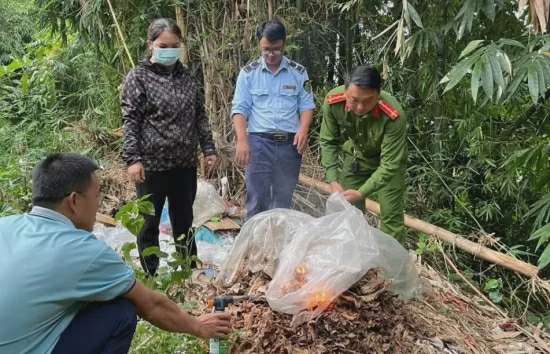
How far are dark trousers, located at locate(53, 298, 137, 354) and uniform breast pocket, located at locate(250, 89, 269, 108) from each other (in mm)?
2073

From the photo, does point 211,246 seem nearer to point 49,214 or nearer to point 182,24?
point 182,24

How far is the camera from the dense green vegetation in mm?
3803

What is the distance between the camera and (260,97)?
3.93 metres

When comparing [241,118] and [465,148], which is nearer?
[241,118]

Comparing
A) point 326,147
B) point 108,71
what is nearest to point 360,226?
point 326,147

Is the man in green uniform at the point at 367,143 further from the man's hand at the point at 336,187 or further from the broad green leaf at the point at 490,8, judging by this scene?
the broad green leaf at the point at 490,8

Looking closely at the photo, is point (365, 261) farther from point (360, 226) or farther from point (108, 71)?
point (108, 71)

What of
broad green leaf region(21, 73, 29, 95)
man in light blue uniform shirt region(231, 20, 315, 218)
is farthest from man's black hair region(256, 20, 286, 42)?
broad green leaf region(21, 73, 29, 95)

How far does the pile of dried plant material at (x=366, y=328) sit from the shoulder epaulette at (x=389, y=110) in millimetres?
991

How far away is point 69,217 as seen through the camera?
6.43ft

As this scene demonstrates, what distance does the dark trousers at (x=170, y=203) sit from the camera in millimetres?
3467

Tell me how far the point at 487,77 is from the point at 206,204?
2807 millimetres

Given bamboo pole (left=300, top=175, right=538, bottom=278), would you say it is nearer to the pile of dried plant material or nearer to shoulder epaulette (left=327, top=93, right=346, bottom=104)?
the pile of dried plant material

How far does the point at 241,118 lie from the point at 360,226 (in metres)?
1.26
